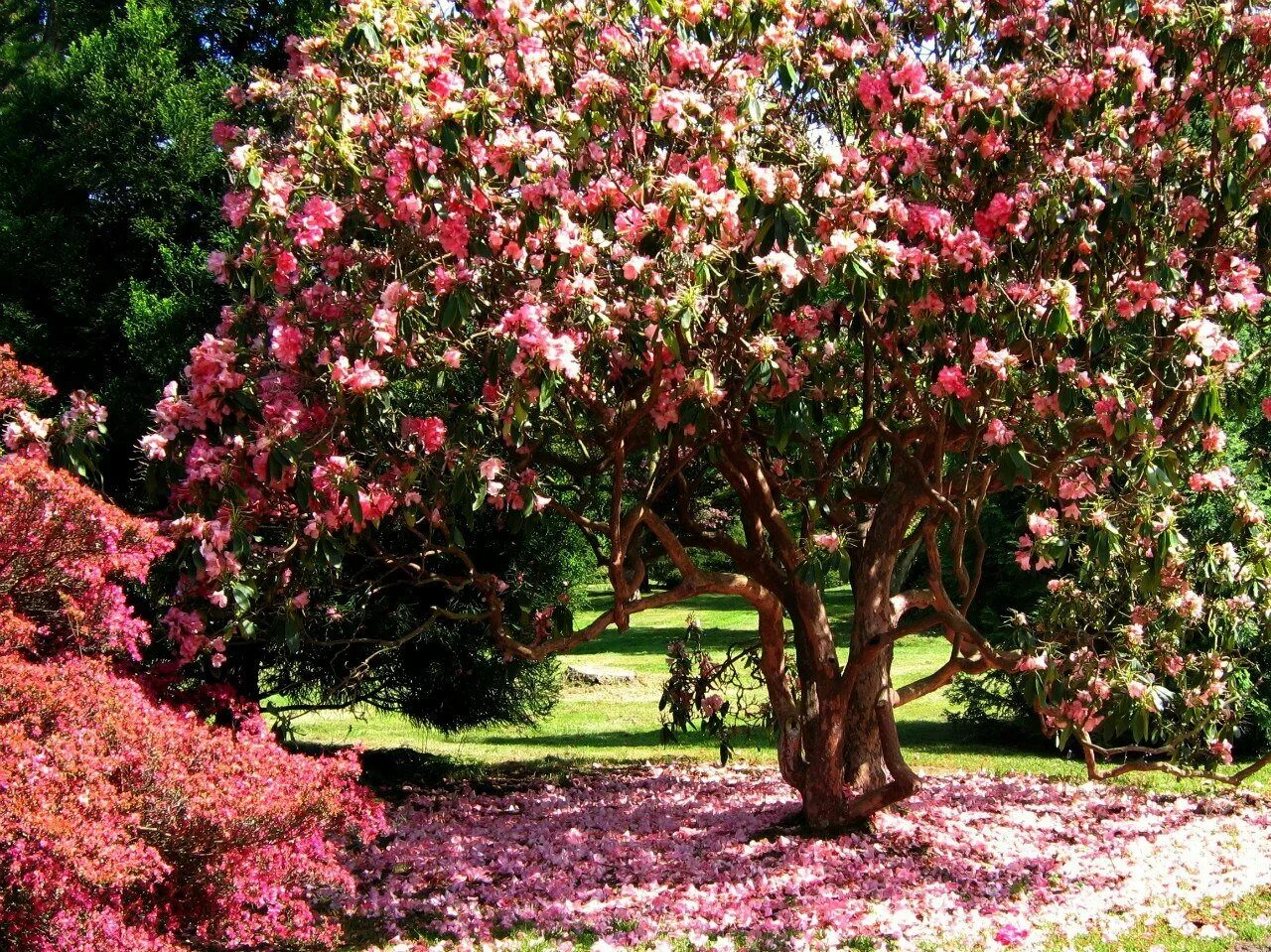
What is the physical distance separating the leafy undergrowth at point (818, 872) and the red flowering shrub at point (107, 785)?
3.35ft

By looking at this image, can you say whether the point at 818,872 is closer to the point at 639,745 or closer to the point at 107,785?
the point at 107,785

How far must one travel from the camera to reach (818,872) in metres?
6.32

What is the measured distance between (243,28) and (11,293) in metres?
2.99

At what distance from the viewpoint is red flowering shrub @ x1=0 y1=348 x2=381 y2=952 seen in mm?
3770

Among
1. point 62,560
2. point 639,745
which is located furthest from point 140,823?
point 639,745

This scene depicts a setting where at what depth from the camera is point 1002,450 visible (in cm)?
534

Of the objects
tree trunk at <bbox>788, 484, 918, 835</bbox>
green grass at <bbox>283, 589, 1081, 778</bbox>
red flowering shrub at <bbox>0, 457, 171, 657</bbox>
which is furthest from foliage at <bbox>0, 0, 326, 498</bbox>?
tree trunk at <bbox>788, 484, 918, 835</bbox>

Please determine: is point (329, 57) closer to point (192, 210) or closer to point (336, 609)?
point (192, 210)

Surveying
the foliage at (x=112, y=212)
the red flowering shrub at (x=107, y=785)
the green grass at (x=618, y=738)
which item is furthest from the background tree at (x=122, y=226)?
the green grass at (x=618, y=738)

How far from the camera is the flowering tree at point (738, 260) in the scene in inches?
195

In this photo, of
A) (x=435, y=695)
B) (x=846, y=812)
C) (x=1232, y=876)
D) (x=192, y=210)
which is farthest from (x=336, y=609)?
(x=1232, y=876)

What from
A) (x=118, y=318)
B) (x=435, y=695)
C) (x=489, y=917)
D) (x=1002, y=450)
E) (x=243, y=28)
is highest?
(x=243, y=28)

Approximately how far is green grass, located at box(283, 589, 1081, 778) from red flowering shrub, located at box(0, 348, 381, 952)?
3148 millimetres

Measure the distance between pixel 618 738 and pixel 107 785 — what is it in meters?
9.20
